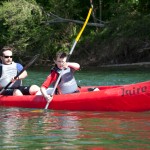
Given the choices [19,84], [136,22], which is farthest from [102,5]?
[19,84]

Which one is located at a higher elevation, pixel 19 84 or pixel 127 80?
pixel 19 84

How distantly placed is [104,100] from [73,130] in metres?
1.91

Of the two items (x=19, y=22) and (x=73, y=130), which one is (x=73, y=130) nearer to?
(x=73, y=130)

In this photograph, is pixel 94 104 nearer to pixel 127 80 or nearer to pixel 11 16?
pixel 127 80

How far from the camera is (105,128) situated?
6859mm

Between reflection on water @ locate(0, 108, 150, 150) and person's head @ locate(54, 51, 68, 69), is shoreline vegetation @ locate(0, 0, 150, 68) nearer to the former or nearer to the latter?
person's head @ locate(54, 51, 68, 69)

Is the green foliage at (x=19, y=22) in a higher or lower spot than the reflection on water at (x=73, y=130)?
lower

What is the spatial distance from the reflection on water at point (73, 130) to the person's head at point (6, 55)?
0.99m

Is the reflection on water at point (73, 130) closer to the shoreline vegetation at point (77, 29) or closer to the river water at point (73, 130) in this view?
the river water at point (73, 130)

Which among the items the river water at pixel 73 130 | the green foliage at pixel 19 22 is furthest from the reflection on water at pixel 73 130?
the green foliage at pixel 19 22

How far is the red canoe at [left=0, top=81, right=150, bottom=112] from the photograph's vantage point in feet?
27.1

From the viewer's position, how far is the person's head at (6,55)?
923cm

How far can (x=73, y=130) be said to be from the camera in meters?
6.73

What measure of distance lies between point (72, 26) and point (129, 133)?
2196 cm
